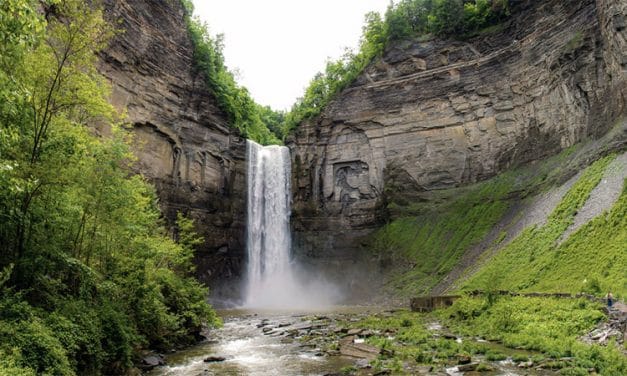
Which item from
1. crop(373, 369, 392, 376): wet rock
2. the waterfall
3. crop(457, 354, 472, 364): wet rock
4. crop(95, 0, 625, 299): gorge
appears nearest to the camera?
crop(373, 369, 392, 376): wet rock

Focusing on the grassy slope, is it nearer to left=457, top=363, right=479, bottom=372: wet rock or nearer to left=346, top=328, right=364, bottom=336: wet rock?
left=346, top=328, right=364, bottom=336: wet rock

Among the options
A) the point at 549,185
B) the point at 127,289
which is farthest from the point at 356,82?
the point at 127,289

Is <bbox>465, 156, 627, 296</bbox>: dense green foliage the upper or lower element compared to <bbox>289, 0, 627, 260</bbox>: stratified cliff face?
lower

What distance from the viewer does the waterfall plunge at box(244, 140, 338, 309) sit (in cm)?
4603

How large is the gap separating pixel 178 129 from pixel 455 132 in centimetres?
2824

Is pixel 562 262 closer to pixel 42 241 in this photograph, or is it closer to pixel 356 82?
pixel 42 241

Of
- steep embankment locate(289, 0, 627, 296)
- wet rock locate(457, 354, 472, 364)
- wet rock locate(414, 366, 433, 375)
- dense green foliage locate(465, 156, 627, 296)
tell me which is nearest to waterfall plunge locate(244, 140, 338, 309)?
steep embankment locate(289, 0, 627, 296)

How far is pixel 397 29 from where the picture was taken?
5231cm

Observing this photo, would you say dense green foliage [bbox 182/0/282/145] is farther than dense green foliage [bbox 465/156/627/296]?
Yes

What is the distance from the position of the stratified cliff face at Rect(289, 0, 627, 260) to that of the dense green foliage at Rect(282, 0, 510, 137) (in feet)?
4.71

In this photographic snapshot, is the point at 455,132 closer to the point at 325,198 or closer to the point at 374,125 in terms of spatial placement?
the point at 374,125

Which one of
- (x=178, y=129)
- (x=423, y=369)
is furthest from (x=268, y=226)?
(x=423, y=369)

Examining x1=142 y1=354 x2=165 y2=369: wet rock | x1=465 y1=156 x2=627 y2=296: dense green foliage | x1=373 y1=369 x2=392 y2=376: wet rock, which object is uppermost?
x1=465 y1=156 x2=627 y2=296: dense green foliage

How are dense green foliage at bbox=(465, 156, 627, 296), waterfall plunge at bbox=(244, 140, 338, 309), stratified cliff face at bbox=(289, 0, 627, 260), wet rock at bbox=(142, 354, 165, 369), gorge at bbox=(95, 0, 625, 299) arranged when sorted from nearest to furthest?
wet rock at bbox=(142, 354, 165, 369) → dense green foliage at bbox=(465, 156, 627, 296) → stratified cliff face at bbox=(289, 0, 627, 260) → gorge at bbox=(95, 0, 625, 299) → waterfall plunge at bbox=(244, 140, 338, 309)
